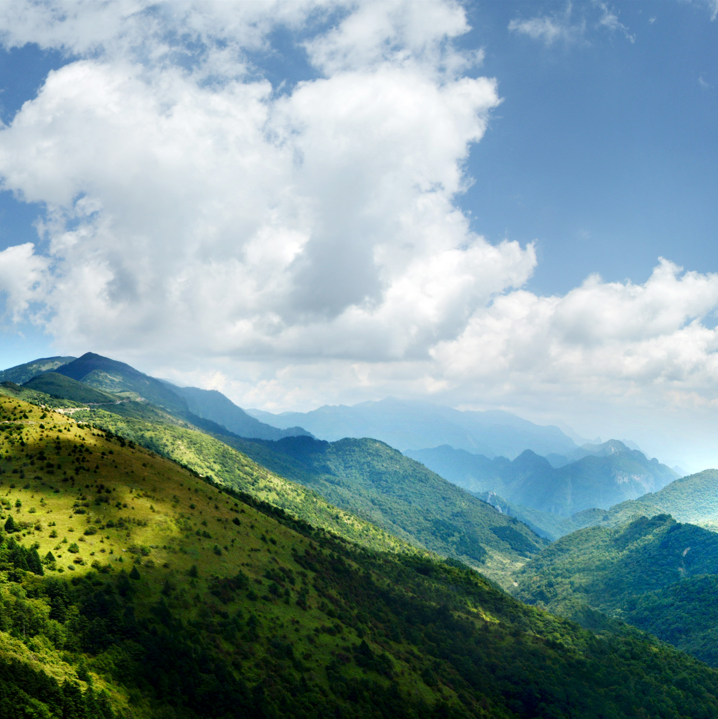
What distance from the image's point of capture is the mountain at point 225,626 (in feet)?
150

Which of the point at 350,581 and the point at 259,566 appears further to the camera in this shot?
the point at 350,581

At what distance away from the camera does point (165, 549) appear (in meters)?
71.7

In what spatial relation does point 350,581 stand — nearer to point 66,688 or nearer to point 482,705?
point 482,705

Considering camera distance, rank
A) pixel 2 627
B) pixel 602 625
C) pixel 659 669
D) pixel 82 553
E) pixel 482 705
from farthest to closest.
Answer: pixel 602 625 < pixel 659 669 < pixel 482 705 < pixel 82 553 < pixel 2 627

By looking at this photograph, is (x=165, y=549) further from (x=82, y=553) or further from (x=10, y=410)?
(x=10, y=410)

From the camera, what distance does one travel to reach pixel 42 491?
71.8m

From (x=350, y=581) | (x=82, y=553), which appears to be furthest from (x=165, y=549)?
(x=350, y=581)

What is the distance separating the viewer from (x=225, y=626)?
2432 inches

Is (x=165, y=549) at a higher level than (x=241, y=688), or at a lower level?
higher

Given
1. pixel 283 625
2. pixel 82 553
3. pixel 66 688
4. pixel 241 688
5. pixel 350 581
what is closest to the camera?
pixel 66 688

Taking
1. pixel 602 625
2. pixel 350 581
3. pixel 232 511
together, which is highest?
pixel 232 511

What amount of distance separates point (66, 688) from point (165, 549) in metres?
35.8

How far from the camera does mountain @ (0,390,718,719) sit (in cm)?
4578

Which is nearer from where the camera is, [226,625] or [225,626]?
[225,626]
